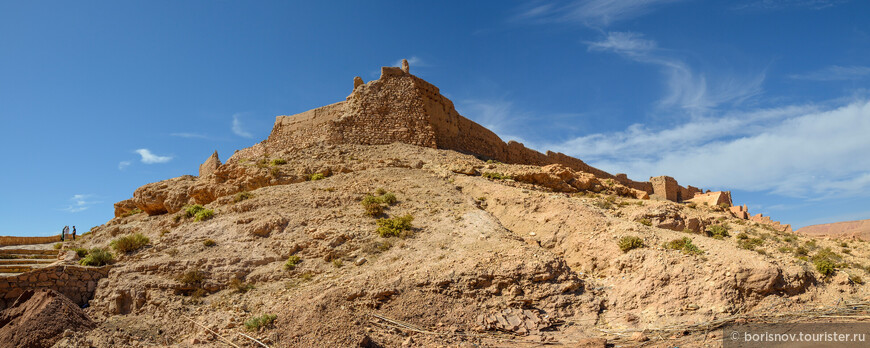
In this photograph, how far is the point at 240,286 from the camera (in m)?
11.0

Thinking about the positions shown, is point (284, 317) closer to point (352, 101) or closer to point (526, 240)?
point (526, 240)

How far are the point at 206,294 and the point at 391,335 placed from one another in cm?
469

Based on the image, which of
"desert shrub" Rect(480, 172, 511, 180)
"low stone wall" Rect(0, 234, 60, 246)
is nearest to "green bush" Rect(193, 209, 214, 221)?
"desert shrub" Rect(480, 172, 511, 180)

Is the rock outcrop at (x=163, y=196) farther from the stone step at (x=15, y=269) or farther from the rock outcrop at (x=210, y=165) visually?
the stone step at (x=15, y=269)

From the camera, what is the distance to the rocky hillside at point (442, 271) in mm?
9070

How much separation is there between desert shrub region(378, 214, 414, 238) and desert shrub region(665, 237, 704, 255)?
19.8ft

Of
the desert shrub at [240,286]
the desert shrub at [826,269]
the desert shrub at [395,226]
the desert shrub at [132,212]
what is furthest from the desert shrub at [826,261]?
the desert shrub at [132,212]

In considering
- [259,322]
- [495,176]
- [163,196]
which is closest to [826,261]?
[495,176]

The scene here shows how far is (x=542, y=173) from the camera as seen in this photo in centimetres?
1869

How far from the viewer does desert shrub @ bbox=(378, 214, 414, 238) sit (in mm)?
12828

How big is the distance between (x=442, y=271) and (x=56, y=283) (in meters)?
8.31

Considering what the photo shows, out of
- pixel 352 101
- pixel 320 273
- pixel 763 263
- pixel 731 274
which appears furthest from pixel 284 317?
pixel 352 101

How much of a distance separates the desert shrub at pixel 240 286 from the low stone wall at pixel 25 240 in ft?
47.4

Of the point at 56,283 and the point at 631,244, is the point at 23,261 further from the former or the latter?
the point at 631,244
